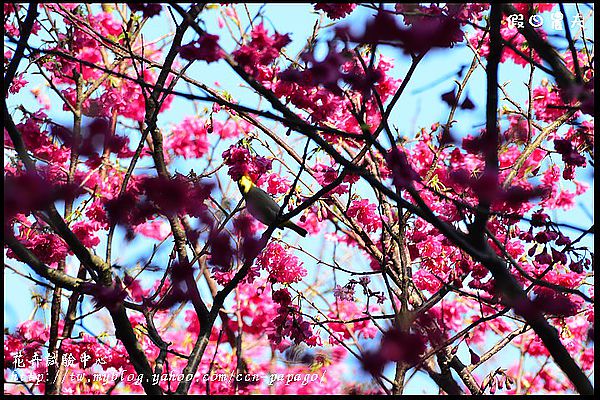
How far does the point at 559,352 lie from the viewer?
2.21 meters

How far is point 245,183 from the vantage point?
3.54 m

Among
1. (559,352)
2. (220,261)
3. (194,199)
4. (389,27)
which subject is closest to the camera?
(389,27)

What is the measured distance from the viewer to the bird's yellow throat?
3.49 metres

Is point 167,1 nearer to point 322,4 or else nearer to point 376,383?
point 322,4

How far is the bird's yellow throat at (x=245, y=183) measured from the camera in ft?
11.5

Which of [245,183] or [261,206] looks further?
[261,206]

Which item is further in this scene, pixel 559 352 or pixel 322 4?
pixel 322 4

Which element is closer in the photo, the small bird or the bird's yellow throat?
the bird's yellow throat

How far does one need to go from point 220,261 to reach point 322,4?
1.02m

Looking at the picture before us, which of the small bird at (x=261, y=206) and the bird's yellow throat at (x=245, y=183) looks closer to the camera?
the bird's yellow throat at (x=245, y=183)

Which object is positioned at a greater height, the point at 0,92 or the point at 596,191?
the point at 0,92

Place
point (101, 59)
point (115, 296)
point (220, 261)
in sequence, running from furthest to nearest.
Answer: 1. point (101, 59)
2. point (220, 261)
3. point (115, 296)

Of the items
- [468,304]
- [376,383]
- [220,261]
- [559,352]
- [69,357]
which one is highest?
[468,304]

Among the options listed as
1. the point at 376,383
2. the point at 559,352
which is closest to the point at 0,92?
the point at 376,383
